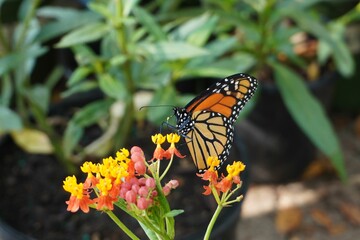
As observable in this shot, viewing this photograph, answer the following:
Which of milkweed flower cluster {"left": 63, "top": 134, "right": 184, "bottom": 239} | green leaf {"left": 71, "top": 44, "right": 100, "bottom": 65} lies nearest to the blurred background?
green leaf {"left": 71, "top": 44, "right": 100, "bottom": 65}

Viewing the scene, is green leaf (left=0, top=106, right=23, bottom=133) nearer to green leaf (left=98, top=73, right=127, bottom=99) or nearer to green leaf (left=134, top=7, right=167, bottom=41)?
green leaf (left=98, top=73, right=127, bottom=99)

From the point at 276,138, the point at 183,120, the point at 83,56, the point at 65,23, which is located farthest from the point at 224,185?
the point at 276,138

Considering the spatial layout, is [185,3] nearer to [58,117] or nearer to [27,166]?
[58,117]

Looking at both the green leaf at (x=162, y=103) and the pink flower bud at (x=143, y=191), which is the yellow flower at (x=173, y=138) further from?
the green leaf at (x=162, y=103)

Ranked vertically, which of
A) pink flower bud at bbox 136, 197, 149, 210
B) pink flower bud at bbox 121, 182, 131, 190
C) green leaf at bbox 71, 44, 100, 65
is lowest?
green leaf at bbox 71, 44, 100, 65

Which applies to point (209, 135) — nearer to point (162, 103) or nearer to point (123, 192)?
point (123, 192)
